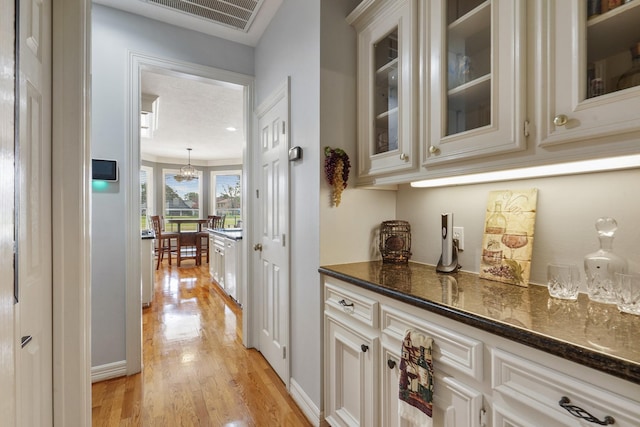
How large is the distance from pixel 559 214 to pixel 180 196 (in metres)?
8.73

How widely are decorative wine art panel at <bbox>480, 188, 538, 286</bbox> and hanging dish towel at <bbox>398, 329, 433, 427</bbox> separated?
0.53 meters

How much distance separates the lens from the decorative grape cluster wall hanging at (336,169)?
1.70 meters

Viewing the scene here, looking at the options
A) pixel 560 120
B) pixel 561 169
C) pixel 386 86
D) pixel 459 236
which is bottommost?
pixel 459 236

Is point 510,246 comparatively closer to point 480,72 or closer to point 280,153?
point 480,72

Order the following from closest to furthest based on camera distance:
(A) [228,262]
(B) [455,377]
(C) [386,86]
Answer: (B) [455,377]
(C) [386,86]
(A) [228,262]

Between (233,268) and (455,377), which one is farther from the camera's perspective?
(233,268)

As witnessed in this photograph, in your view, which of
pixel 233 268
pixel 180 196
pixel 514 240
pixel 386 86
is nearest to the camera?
pixel 514 240

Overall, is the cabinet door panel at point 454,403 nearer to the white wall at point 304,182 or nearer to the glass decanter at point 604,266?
the glass decanter at point 604,266

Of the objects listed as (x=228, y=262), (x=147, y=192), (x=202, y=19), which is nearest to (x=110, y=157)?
(x=202, y=19)

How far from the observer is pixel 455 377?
1.01 meters

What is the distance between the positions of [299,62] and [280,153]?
63 cm

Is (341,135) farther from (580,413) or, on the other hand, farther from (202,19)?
(202,19)

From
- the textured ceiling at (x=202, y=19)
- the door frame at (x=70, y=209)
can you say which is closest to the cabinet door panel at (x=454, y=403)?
the door frame at (x=70, y=209)

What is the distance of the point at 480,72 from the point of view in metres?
1.20
